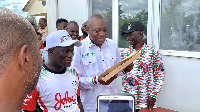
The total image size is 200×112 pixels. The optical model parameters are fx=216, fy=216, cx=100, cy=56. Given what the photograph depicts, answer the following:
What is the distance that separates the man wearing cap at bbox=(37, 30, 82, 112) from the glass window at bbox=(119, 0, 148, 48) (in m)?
2.50

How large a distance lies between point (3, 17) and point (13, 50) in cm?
11

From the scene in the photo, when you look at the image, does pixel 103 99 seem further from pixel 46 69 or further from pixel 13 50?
pixel 13 50

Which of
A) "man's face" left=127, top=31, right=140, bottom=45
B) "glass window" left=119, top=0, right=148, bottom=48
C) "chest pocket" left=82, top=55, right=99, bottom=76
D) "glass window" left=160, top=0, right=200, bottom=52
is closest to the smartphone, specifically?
"chest pocket" left=82, top=55, right=99, bottom=76

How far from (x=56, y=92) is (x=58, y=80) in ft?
0.35

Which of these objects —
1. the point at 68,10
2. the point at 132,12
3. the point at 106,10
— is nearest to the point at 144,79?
the point at 132,12

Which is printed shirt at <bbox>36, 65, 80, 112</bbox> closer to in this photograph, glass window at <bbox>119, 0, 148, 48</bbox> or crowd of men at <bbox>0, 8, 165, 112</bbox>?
crowd of men at <bbox>0, 8, 165, 112</bbox>

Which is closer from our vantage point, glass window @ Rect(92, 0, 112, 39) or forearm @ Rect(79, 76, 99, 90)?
forearm @ Rect(79, 76, 99, 90)

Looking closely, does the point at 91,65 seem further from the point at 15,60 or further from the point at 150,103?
the point at 15,60

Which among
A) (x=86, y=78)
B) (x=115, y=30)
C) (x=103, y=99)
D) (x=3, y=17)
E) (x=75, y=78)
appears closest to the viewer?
(x=3, y=17)

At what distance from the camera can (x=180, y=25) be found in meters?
3.58

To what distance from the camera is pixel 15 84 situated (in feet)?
2.39

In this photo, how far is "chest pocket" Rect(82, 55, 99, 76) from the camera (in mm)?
2461

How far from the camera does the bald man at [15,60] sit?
688 mm

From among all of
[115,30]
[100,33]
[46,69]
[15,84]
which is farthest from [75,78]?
[115,30]
